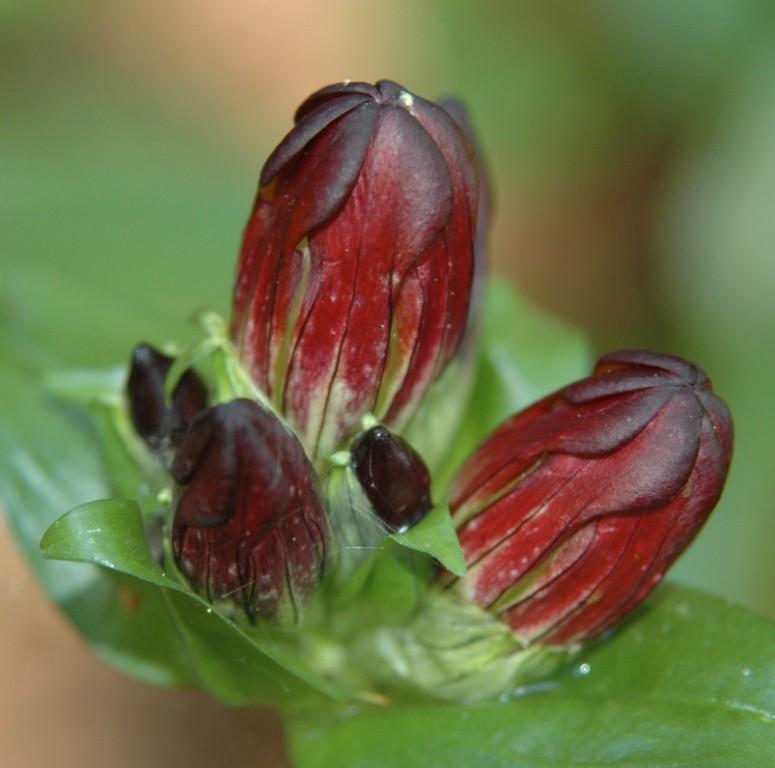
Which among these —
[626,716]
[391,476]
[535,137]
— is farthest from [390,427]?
[535,137]

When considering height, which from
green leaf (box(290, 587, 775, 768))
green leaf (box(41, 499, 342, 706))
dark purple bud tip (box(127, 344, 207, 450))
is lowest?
green leaf (box(290, 587, 775, 768))

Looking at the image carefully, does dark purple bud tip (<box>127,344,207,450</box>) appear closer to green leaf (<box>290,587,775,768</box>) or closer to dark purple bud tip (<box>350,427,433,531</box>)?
dark purple bud tip (<box>350,427,433,531</box>)

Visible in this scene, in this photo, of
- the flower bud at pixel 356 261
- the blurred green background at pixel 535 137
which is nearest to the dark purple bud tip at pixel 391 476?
the flower bud at pixel 356 261

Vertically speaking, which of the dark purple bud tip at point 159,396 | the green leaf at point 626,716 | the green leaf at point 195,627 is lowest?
the green leaf at point 626,716

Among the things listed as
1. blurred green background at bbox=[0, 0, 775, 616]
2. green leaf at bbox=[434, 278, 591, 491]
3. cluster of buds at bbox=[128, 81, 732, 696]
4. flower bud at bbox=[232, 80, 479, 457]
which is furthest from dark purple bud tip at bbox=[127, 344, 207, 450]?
blurred green background at bbox=[0, 0, 775, 616]

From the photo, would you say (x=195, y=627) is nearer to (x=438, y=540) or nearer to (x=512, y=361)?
(x=438, y=540)

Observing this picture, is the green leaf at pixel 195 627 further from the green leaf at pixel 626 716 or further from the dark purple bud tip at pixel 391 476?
the dark purple bud tip at pixel 391 476
